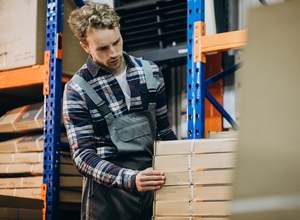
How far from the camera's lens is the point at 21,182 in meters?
2.34

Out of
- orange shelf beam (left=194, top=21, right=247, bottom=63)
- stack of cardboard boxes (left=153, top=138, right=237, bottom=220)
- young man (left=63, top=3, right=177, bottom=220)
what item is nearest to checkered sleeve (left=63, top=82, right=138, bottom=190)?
young man (left=63, top=3, right=177, bottom=220)

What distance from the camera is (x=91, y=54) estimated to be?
180 cm

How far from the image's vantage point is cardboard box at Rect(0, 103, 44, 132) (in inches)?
94.9

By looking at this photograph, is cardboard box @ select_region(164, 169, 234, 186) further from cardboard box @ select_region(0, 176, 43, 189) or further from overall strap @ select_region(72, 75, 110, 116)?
cardboard box @ select_region(0, 176, 43, 189)

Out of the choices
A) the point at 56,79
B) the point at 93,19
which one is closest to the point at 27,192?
the point at 56,79

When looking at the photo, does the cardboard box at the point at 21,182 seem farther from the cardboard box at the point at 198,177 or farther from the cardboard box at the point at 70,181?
the cardboard box at the point at 198,177

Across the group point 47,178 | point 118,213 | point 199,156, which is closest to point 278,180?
point 199,156

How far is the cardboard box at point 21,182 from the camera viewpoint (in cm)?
227

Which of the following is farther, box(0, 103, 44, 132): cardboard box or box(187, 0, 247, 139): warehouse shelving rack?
box(0, 103, 44, 132): cardboard box

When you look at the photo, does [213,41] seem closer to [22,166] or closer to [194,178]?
[194,178]

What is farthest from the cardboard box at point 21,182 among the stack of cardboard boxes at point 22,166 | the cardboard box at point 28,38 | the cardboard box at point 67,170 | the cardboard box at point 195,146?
the cardboard box at point 195,146

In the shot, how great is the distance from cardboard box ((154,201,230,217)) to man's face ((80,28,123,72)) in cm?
62

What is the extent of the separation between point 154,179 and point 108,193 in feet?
1.42

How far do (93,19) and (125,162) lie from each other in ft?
1.67
